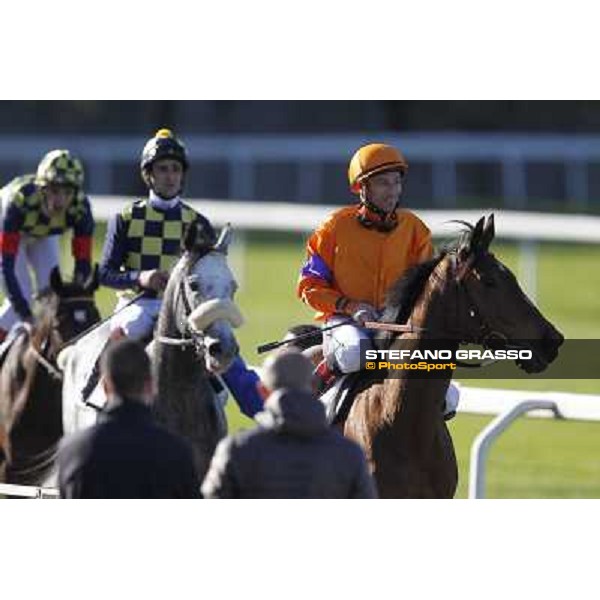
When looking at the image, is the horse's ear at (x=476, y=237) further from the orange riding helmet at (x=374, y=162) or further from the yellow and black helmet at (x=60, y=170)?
the yellow and black helmet at (x=60, y=170)

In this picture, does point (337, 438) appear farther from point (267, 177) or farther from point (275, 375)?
point (267, 177)

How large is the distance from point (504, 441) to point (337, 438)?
20.6 ft

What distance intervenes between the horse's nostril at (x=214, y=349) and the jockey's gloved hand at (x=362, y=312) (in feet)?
2.04

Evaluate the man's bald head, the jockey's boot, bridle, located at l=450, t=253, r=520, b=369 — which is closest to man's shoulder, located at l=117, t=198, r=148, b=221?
the jockey's boot

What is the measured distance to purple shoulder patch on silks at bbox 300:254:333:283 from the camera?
7.76 m

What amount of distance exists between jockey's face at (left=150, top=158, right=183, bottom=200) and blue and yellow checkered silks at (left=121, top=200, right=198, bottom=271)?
0.24ft

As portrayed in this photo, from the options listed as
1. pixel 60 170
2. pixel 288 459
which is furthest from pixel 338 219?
pixel 288 459

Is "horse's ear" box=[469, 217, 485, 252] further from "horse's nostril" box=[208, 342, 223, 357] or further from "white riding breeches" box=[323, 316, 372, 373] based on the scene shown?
"horse's nostril" box=[208, 342, 223, 357]

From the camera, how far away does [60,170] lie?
9.26 m

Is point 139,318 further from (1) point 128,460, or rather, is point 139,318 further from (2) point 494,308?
(1) point 128,460

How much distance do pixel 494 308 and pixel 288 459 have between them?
6.59 feet

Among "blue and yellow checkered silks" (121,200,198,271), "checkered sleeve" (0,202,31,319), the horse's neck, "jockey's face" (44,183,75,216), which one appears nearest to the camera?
the horse's neck

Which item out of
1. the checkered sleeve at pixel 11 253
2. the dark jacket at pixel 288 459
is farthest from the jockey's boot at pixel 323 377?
the dark jacket at pixel 288 459

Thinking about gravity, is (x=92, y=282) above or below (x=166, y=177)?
below
